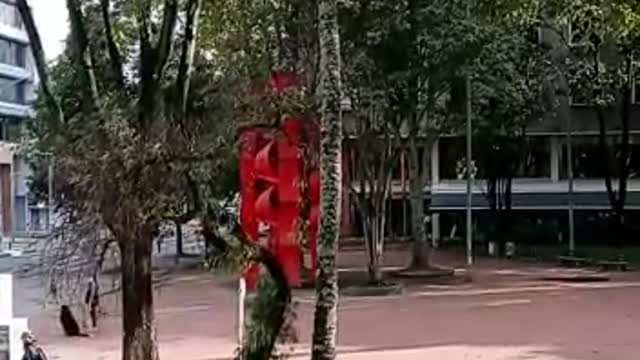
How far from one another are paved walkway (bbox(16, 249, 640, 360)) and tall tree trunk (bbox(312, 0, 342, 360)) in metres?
4.26

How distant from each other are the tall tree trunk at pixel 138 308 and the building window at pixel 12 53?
70.9 meters

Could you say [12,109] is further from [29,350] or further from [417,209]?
[29,350]

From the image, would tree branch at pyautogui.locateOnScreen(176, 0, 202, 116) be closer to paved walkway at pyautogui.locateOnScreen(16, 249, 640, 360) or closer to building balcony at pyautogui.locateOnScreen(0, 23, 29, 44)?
paved walkway at pyautogui.locateOnScreen(16, 249, 640, 360)

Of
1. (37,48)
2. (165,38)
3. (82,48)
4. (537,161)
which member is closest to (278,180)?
(165,38)

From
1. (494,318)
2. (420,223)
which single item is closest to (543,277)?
(420,223)

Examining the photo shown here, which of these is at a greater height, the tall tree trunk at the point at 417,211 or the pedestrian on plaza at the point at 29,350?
the tall tree trunk at the point at 417,211

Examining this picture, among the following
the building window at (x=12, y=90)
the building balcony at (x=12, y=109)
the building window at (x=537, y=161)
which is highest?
the building window at (x=12, y=90)

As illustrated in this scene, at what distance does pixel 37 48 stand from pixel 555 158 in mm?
42230

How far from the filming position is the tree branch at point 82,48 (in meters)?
14.6

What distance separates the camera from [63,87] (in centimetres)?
2331

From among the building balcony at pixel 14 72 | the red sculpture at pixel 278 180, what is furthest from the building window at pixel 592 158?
the building balcony at pixel 14 72

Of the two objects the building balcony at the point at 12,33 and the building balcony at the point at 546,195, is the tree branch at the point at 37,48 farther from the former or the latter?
the building balcony at the point at 12,33

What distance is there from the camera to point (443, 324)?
2359 cm

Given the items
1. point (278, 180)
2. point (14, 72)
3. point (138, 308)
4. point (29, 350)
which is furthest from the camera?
point (14, 72)
